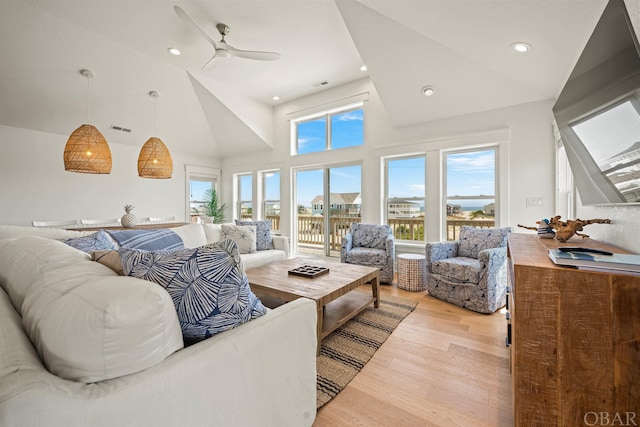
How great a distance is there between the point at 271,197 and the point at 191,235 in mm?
2909

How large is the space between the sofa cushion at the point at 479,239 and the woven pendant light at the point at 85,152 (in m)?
4.23

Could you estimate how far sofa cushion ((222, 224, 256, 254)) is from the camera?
3723 millimetres

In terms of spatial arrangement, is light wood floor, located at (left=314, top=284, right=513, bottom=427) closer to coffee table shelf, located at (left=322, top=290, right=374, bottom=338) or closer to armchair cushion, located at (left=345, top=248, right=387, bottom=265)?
coffee table shelf, located at (left=322, top=290, right=374, bottom=338)

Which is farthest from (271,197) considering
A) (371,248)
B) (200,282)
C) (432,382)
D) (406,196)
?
(200,282)

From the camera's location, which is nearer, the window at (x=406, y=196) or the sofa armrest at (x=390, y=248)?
the sofa armrest at (x=390, y=248)

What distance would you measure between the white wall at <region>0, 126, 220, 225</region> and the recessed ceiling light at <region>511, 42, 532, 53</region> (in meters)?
6.04

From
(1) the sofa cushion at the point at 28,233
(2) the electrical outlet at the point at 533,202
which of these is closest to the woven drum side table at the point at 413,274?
(2) the electrical outlet at the point at 533,202

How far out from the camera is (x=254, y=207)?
6.22 meters

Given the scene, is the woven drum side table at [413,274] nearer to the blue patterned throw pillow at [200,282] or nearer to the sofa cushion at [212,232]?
the sofa cushion at [212,232]

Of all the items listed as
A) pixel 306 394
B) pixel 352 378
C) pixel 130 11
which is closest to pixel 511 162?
pixel 352 378

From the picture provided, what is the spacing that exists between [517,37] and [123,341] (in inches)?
127

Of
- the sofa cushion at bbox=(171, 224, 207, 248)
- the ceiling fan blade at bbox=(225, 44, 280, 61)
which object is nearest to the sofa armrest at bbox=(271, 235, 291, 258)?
the sofa cushion at bbox=(171, 224, 207, 248)

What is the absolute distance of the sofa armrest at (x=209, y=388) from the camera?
54 cm

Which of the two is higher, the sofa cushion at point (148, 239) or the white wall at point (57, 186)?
the white wall at point (57, 186)
